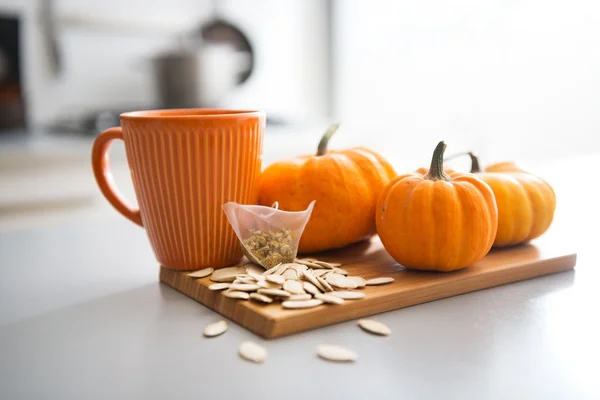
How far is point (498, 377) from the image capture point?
0.40m

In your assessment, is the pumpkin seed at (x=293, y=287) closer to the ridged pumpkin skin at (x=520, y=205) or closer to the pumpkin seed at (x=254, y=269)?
the pumpkin seed at (x=254, y=269)

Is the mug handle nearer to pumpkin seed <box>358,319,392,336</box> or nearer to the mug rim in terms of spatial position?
the mug rim

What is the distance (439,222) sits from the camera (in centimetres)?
62

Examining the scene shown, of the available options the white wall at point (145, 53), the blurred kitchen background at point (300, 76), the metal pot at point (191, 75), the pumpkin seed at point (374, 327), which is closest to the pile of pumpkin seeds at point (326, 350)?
the pumpkin seed at point (374, 327)

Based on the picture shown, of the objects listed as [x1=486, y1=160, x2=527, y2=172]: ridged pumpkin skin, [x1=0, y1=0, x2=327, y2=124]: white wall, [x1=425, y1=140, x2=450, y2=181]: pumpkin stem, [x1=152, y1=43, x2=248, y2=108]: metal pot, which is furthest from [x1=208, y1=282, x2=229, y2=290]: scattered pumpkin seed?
[x1=0, y1=0, x2=327, y2=124]: white wall

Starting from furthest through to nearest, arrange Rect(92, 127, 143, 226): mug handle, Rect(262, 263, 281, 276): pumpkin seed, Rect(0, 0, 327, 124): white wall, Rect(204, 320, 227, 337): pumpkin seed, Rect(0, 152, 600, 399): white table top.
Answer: Rect(0, 0, 327, 124): white wall, Rect(92, 127, 143, 226): mug handle, Rect(262, 263, 281, 276): pumpkin seed, Rect(204, 320, 227, 337): pumpkin seed, Rect(0, 152, 600, 399): white table top

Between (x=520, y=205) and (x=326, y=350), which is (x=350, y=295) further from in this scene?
(x=520, y=205)

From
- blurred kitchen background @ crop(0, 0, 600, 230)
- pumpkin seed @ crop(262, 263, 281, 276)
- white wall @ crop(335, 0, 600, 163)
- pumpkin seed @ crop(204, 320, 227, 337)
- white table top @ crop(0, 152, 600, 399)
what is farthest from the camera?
white wall @ crop(335, 0, 600, 163)

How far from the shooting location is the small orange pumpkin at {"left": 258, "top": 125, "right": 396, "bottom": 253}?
722 millimetres

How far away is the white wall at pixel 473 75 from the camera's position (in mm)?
2217

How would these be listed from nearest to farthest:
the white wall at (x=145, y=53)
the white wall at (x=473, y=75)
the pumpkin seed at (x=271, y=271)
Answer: the pumpkin seed at (x=271, y=271), the white wall at (x=473, y=75), the white wall at (x=145, y=53)

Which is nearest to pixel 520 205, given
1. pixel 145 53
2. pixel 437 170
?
pixel 437 170

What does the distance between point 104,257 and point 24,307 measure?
0.69 feet

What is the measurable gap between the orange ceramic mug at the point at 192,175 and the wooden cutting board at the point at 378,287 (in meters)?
0.04
